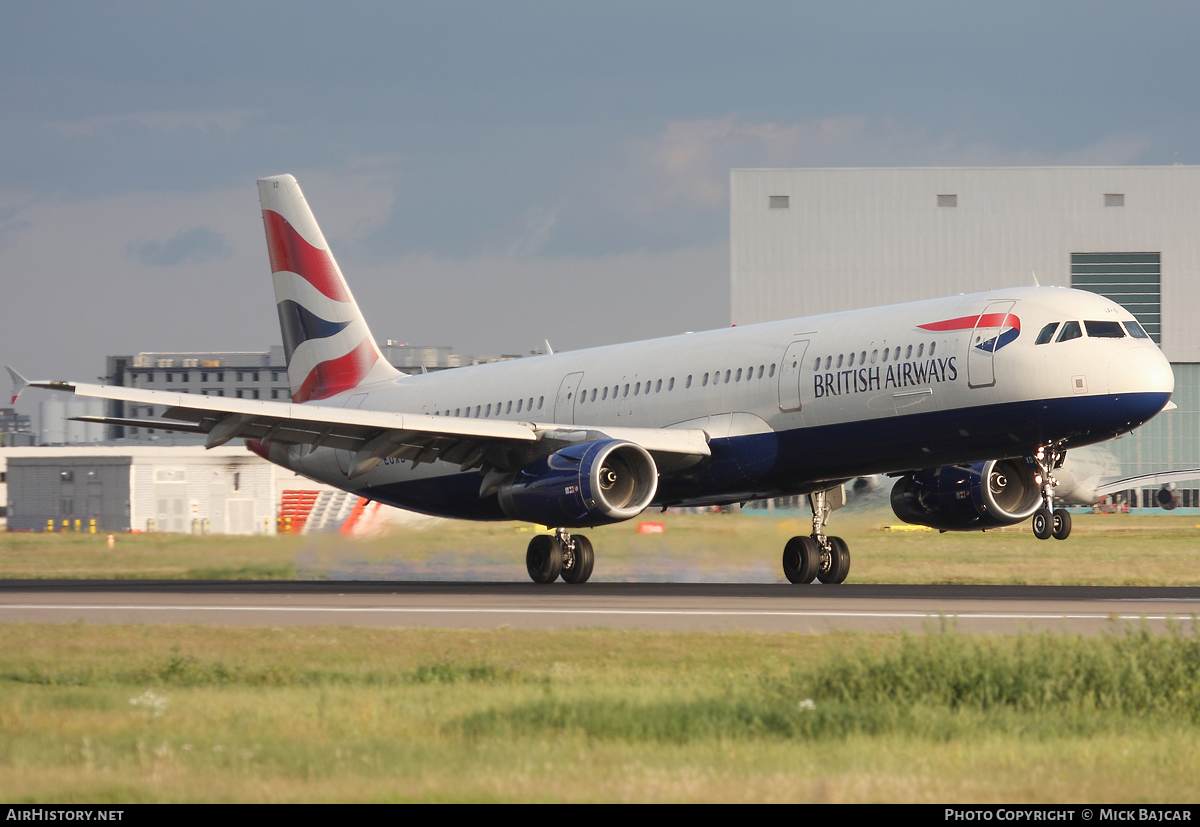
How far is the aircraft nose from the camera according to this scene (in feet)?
76.8

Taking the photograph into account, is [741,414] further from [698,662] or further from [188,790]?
[188,790]

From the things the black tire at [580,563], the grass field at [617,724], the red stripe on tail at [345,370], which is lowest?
the grass field at [617,724]

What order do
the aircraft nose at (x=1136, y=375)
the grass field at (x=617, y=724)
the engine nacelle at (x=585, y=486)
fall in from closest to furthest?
the grass field at (x=617, y=724) → the aircraft nose at (x=1136, y=375) → the engine nacelle at (x=585, y=486)

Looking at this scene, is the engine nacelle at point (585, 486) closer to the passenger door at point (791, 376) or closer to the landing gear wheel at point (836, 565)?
the passenger door at point (791, 376)

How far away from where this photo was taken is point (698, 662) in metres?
14.0

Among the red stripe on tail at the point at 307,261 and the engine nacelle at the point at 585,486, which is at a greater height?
the red stripe on tail at the point at 307,261

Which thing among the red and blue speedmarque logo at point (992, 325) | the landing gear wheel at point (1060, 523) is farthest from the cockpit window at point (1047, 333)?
the landing gear wheel at point (1060, 523)

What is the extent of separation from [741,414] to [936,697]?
53.2 ft

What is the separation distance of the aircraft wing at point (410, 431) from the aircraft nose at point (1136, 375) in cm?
736

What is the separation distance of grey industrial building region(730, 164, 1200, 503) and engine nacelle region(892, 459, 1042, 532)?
2384 inches

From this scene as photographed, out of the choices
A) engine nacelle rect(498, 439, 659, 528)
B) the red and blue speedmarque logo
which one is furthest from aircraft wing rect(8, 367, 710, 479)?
the red and blue speedmarque logo

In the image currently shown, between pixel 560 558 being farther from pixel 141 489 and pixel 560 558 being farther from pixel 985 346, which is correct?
pixel 141 489

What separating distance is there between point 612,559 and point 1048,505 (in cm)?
1096

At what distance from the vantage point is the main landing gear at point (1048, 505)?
77.7 ft
